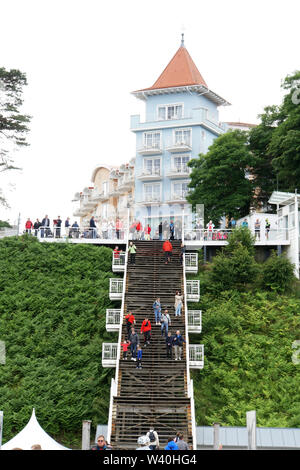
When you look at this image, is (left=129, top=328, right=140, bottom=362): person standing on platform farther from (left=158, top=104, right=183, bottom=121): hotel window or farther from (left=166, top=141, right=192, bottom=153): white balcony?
(left=158, top=104, right=183, bottom=121): hotel window

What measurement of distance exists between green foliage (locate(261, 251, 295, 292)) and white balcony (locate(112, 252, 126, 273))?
7351mm

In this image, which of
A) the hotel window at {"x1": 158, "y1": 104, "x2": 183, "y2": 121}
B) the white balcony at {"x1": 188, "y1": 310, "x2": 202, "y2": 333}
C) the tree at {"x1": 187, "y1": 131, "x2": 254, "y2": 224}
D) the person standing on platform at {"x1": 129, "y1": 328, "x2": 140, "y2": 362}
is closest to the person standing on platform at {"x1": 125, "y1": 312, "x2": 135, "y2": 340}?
the person standing on platform at {"x1": 129, "y1": 328, "x2": 140, "y2": 362}

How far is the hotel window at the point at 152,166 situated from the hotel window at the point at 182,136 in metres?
2.64

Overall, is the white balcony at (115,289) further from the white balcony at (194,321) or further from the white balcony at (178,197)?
the white balcony at (178,197)

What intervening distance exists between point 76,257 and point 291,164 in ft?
49.8

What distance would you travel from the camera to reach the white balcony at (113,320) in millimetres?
31692

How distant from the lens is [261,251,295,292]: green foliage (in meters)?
37.9

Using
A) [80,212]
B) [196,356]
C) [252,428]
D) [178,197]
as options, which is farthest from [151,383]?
[80,212]

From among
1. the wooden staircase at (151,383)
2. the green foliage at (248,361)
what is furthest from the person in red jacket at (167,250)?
the green foliage at (248,361)

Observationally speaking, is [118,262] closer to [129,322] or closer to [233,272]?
[233,272]

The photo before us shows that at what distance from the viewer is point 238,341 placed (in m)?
32.8

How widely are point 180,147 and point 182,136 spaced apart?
1.71 m
